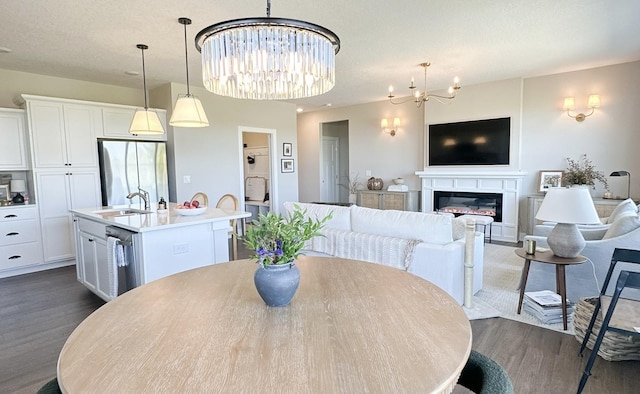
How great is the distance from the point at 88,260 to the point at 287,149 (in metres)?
4.55

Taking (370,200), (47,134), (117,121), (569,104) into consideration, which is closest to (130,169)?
(117,121)

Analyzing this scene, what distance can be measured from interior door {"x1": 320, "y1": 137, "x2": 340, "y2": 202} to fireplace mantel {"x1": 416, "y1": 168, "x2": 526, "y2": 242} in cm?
295

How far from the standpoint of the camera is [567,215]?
8.53 feet

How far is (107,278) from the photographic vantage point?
10.1ft

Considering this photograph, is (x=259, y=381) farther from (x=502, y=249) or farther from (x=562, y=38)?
(x=502, y=249)

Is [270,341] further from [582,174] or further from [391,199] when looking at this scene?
[391,199]

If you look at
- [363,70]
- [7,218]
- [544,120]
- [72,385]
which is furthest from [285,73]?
[544,120]

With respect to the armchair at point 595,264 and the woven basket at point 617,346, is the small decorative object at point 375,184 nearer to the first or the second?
the armchair at point 595,264

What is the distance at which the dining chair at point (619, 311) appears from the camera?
183 cm

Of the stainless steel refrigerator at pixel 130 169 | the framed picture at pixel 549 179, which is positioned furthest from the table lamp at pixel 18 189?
the framed picture at pixel 549 179

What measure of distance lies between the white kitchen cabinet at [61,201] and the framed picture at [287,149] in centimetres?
343

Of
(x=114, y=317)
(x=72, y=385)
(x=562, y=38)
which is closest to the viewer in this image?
(x=72, y=385)

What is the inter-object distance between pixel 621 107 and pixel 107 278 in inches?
270

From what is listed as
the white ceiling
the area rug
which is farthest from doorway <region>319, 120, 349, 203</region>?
the area rug
